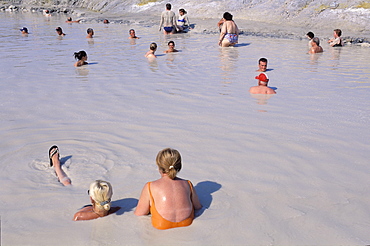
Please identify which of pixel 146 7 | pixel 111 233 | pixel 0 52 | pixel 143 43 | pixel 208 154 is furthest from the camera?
pixel 146 7

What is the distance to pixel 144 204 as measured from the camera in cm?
350

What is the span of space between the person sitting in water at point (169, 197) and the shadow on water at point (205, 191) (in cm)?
30

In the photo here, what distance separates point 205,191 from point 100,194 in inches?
45.5

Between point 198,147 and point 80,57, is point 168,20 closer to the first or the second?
point 80,57

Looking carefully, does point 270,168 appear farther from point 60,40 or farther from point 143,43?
point 60,40

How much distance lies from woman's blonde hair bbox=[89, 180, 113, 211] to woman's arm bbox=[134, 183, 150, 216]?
A: 277mm

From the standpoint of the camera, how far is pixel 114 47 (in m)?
13.6

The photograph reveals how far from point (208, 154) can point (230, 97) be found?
2601 millimetres

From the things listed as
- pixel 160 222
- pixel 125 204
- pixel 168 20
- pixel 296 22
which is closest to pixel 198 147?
pixel 125 204

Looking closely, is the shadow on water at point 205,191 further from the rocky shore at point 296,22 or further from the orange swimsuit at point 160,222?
the rocky shore at point 296,22

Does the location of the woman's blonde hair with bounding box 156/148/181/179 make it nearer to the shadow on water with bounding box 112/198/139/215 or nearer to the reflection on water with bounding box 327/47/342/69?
the shadow on water with bounding box 112/198/139/215

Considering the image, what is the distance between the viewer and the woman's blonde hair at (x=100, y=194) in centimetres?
342

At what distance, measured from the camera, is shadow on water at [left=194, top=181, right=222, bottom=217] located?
3846 millimetres

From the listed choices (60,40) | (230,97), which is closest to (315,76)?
(230,97)
